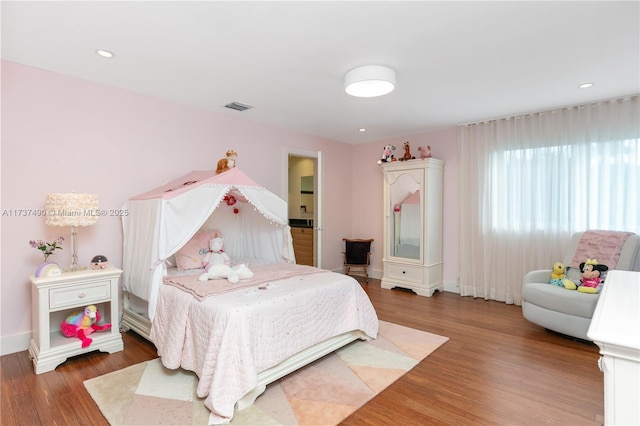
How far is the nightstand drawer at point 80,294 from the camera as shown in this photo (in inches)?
102

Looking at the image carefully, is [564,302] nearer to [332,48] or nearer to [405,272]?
[405,272]

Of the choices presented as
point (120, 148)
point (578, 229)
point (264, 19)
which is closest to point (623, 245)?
point (578, 229)

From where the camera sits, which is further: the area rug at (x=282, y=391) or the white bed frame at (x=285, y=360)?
the white bed frame at (x=285, y=360)

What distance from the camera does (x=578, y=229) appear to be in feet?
12.8

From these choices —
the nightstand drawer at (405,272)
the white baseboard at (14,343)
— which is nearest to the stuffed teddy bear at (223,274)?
the white baseboard at (14,343)

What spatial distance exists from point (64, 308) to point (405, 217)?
4241 mm

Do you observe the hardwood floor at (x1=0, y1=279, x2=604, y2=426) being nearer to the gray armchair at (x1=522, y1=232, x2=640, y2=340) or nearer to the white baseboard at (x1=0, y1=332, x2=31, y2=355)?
the white baseboard at (x1=0, y1=332, x2=31, y2=355)

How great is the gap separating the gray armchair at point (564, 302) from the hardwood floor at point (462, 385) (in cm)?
17

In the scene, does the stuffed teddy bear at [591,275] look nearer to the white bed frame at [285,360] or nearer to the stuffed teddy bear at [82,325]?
the white bed frame at [285,360]

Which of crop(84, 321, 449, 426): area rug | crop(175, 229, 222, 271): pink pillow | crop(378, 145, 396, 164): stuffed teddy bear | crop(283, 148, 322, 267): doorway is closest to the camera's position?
crop(84, 321, 449, 426): area rug

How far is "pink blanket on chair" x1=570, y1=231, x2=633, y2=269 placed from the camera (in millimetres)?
3334

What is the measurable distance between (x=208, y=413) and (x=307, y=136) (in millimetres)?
4148

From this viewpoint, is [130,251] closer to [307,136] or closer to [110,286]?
[110,286]

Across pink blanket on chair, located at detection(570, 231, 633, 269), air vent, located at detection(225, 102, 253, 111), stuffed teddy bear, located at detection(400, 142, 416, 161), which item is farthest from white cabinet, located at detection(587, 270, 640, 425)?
stuffed teddy bear, located at detection(400, 142, 416, 161)
